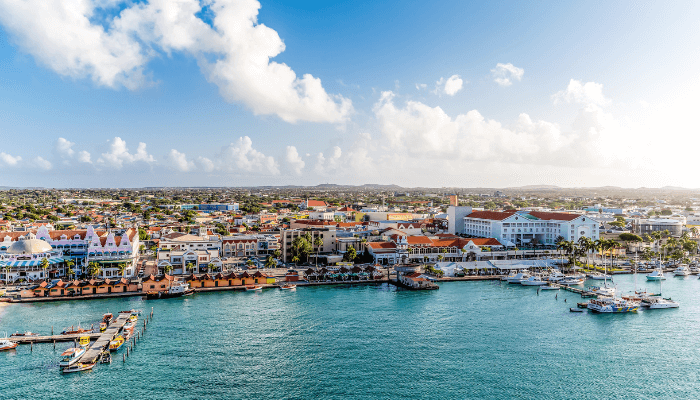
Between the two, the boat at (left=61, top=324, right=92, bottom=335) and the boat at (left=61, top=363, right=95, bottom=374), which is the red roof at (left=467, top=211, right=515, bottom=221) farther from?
the boat at (left=61, top=363, right=95, bottom=374)

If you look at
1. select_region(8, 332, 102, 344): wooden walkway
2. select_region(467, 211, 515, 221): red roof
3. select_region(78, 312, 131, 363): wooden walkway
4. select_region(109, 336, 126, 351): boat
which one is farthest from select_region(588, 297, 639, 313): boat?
select_region(8, 332, 102, 344): wooden walkway

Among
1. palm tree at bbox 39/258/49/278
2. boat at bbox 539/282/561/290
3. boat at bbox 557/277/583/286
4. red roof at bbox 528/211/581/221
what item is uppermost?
red roof at bbox 528/211/581/221

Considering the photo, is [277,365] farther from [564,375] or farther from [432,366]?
[564,375]

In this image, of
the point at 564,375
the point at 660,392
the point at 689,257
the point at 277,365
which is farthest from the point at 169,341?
the point at 689,257

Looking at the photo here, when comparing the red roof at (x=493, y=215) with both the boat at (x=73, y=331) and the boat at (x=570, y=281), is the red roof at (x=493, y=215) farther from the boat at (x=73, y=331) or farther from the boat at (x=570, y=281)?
the boat at (x=73, y=331)

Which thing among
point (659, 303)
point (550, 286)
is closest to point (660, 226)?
point (550, 286)
